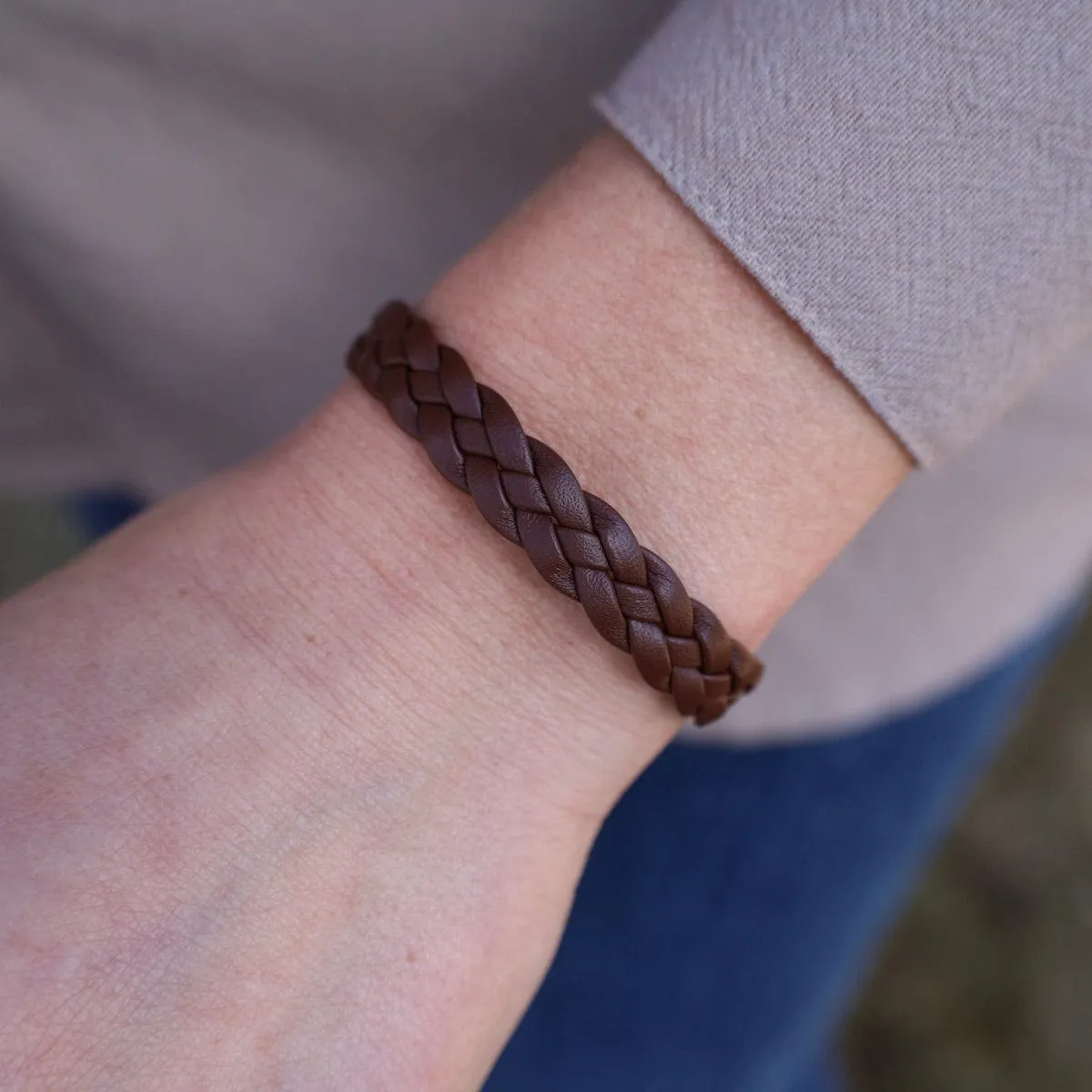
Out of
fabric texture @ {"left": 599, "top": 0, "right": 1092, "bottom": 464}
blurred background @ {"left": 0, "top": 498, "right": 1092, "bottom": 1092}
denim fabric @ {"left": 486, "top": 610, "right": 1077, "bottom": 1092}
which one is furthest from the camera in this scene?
blurred background @ {"left": 0, "top": 498, "right": 1092, "bottom": 1092}

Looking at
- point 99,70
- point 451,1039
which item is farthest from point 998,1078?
point 99,70

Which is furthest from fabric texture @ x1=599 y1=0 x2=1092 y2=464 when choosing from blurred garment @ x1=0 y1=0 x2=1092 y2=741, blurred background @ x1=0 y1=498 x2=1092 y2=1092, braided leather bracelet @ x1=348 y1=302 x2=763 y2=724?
blurred background @ x1=0 y1=498 x2=1092 y2=1092

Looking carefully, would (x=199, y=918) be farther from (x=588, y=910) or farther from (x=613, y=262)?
(x=588, y=910)

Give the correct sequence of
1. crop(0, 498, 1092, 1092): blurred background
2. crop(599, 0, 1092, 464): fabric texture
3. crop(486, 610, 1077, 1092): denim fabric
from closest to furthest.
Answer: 1. crop(599, 0, 1092, 464): fabric texture
2. crop(486, 610, 1077, 1092): denim fabric
3. crop(0, 498, 1092, 1092): blurred background

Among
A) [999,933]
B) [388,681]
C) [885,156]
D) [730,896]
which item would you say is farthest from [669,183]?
[999,933]

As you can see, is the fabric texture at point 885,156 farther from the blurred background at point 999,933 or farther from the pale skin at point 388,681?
the blurred background at point 999,933

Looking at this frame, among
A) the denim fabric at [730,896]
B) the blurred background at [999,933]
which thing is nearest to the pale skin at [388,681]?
the denim fabric at [730,896]

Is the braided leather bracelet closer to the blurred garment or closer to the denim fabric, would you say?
the blurred garment
